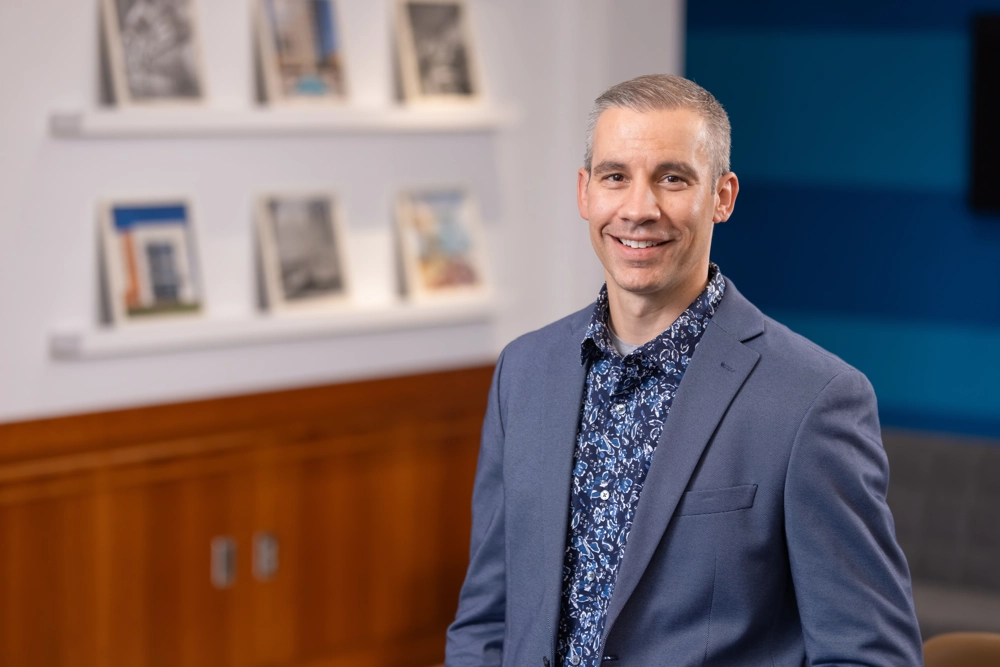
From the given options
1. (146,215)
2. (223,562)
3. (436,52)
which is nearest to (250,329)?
(146,215)

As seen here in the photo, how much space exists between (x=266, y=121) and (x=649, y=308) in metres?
2.42

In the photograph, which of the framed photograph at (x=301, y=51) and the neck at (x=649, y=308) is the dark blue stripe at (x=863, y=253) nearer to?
the framed photograph at (x=301, y=51)

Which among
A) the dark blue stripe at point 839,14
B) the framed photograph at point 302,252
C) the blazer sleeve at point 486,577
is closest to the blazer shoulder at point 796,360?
the blazer sleeve at point 486,577

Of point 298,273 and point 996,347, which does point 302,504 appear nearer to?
point 298,273

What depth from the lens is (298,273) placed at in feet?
13.3

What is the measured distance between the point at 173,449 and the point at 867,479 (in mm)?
2667

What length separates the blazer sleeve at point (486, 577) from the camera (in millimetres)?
1887

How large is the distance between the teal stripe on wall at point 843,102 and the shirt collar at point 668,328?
3303mm

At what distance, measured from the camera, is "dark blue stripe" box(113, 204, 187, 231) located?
3625 mm

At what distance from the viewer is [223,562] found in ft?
12.8

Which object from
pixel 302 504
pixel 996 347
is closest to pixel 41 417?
pixel 302 504

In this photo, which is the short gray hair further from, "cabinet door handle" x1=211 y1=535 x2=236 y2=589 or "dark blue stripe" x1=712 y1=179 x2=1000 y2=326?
"dark blue stripe" x1=712 y1=179 x2=1000 y2=326

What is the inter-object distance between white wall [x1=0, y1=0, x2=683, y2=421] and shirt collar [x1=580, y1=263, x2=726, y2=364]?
225 cm

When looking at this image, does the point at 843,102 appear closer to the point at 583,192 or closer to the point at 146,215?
the point at 146,215
